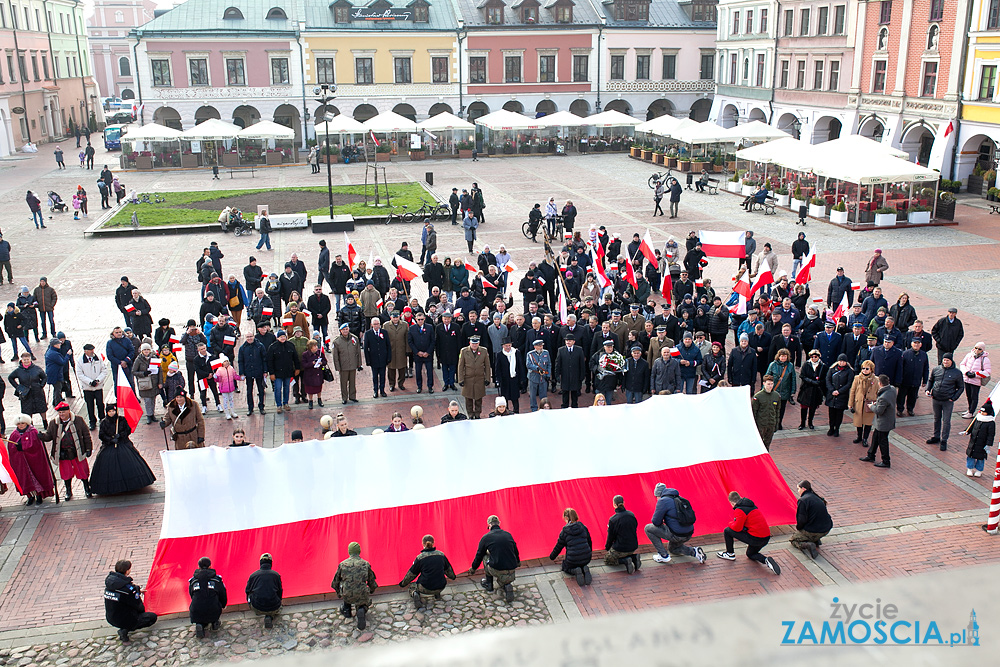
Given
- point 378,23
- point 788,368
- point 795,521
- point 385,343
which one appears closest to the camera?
point 795,521

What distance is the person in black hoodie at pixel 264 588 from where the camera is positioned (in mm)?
9219

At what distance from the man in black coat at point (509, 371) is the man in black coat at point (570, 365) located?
2.54 ft

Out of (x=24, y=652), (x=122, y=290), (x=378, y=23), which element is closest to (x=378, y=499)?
(x=24, y=652)

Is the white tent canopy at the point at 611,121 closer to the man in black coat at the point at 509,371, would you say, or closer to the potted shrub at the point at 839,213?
the potted shrub at the point at 839,213

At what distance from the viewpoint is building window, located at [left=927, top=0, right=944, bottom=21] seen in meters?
37.8

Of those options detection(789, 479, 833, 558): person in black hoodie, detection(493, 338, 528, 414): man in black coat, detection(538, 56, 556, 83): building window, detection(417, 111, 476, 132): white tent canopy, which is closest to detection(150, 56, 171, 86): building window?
detection(417, 111, 476, 132): white tent canopy

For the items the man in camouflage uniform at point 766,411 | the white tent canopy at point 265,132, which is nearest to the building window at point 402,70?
the white tent canopy at point 265,132

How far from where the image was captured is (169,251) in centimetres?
2895

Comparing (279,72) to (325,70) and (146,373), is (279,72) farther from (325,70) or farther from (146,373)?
(146,373)

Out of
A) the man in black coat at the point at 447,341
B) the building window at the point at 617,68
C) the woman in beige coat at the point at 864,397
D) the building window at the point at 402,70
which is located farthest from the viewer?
the building window at the point at 617,68

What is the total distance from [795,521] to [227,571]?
24.0 ft

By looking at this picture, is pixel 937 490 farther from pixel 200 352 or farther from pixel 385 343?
pixel 200 352

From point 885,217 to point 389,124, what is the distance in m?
27.3

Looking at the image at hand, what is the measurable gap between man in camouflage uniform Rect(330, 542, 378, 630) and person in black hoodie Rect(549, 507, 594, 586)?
2258 mm
